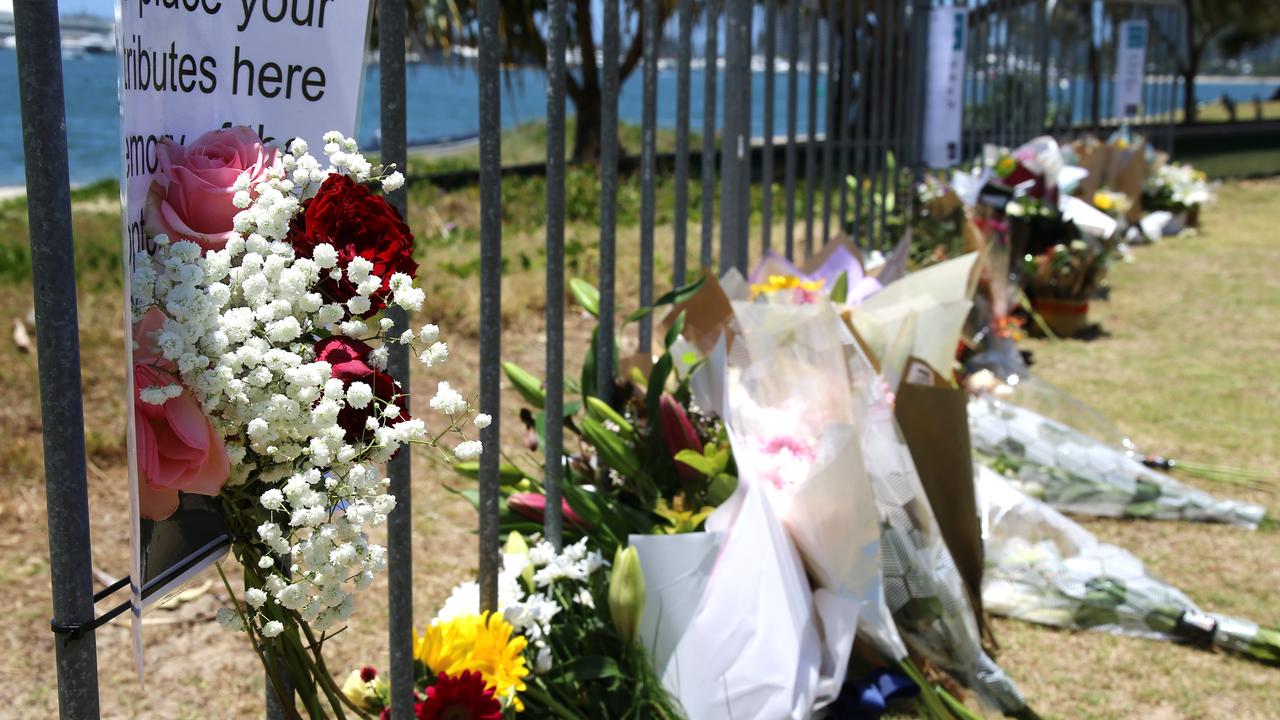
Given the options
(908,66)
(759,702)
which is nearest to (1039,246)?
(908,66)

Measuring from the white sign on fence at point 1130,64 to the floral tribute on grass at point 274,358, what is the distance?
11.8m

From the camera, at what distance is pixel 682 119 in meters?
2.62

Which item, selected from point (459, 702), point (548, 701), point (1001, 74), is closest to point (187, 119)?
point (459, 702)

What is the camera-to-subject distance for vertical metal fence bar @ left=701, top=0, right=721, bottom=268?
2.79 metres

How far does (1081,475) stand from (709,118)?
1633mm

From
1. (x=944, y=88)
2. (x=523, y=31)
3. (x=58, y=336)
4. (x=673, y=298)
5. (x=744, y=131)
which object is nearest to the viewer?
(x=58, y=336)

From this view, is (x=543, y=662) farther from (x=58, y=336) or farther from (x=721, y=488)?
(x=58, y=336)

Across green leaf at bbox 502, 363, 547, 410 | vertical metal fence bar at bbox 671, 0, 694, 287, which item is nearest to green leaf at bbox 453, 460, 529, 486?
green leaf at bbox 502, 363, 547, 410

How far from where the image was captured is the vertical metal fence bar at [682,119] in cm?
253

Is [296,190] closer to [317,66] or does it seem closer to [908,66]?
[317,66]

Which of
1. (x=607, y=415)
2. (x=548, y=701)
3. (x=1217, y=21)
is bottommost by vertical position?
(x=548, y=701)

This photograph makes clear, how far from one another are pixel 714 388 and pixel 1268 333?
4966 mm

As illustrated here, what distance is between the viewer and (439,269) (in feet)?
20.9

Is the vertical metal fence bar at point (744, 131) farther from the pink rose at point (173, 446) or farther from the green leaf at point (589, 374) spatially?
the pink rose at point (173, 446)
